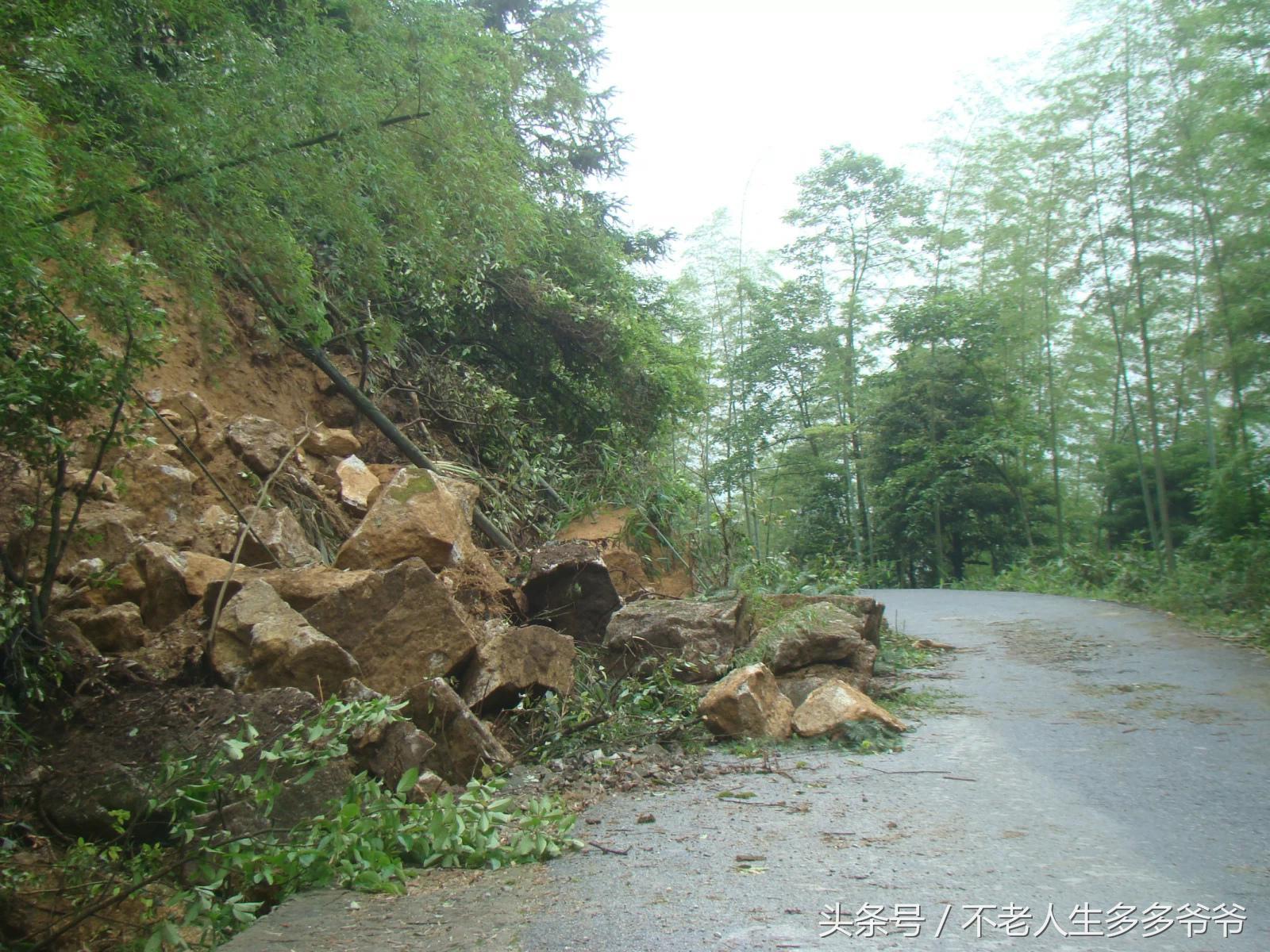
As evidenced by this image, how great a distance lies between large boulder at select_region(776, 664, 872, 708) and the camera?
6.15m

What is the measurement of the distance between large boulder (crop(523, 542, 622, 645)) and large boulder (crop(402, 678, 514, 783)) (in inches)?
95.7

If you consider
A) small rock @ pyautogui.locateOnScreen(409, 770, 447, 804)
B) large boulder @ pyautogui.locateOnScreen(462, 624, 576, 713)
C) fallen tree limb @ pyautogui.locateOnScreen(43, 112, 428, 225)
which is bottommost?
small rock @ pyautogui.locateOnScreen(409, 770, 447, 804)

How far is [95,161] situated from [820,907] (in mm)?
3927

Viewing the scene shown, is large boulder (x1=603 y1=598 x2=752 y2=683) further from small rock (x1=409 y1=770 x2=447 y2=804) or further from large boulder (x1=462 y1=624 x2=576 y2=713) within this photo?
small rock (x1=409 y1=770 x2=447 y2=804)

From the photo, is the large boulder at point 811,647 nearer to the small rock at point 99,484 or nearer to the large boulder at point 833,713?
the large boulder at point 833,713

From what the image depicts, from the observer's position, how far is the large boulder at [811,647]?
643 cm

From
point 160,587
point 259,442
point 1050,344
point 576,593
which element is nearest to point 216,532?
point 160,587

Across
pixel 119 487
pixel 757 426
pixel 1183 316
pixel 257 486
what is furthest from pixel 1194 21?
pixel 757 426

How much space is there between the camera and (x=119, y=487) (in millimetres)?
4586

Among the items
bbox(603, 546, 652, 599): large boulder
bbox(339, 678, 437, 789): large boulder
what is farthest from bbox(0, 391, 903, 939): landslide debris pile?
bbox(603, 546, 652, 599): large boulder

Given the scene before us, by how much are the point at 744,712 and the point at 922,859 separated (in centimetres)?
207

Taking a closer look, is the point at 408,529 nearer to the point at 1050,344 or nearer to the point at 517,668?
the point at 517,668

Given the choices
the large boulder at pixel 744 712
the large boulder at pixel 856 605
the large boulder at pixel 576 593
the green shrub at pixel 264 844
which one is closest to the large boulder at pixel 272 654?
the green shrub at pixel 264 844

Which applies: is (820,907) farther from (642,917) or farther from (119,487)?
(119,487)
